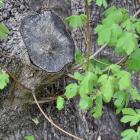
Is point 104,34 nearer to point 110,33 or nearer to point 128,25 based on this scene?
point 110,33

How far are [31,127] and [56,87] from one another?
288mm

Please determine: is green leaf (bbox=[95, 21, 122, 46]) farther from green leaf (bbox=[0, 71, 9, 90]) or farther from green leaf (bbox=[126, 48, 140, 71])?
green leaf (bbox=[0, 71, 9, 90])

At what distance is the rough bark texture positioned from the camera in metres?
1.99

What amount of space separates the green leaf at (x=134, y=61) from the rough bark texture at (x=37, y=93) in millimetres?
385

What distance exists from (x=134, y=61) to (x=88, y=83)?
385 millimetres

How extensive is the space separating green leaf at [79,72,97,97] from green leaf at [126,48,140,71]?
32cm

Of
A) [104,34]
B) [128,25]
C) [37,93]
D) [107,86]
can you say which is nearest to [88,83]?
[107,86]

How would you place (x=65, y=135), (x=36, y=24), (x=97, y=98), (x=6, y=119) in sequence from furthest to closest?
(x=65, y=135) → (x=6, y=119) → (x=36, y=24) → (x=97, y=98)

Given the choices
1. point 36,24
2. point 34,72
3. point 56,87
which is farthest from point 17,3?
point 56,87

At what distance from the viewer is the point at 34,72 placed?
2.00 metres

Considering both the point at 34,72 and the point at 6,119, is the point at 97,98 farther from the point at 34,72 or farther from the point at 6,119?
the point at 6,119

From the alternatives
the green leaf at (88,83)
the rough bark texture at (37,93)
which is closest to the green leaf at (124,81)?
the green leaf at (88,83)

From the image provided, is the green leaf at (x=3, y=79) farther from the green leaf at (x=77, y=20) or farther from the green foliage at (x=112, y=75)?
the green leaf at (x=77, y=20)

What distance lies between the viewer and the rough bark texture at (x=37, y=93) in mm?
1989
